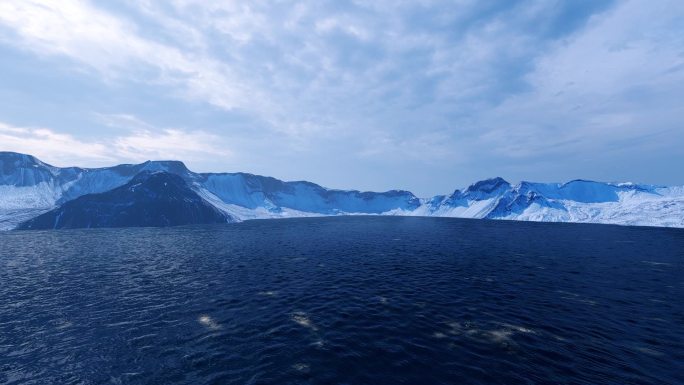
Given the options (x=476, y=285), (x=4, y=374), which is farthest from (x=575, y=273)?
(x=4, y=374)

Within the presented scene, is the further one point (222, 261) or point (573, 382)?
point (222, 261)

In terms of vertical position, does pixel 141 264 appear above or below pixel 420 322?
below

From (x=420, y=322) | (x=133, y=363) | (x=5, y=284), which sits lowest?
(x=5, y=284)

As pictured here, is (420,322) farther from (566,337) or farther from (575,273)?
(575,273)

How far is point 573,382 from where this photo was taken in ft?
76.8

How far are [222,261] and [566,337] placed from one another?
72408 millimetres

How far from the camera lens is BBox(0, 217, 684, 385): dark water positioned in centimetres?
2531

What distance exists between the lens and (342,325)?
34969 millimetres

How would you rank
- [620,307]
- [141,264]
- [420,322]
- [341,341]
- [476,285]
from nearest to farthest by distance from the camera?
[341,341] < [420,322] < [620,307] < [476,285] < [141,264]

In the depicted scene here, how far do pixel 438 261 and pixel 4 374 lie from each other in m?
74.6

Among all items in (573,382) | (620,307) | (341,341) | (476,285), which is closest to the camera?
(573,382)

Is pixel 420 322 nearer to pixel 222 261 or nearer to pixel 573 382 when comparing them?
pixel 573 382

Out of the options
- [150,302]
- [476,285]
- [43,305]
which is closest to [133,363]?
[150,302]

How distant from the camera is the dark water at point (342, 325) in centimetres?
2531
